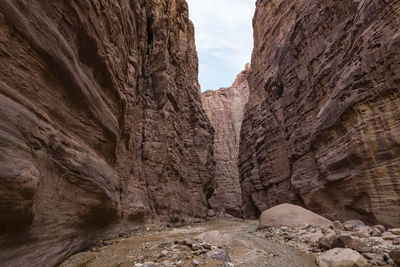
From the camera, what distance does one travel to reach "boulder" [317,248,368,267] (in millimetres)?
3938

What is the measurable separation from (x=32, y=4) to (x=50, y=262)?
5.50 m

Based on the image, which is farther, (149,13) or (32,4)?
(149,13)

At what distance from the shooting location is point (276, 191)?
62.6 ft

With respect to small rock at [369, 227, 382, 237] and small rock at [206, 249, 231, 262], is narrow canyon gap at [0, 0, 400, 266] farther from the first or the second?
small rock at [206, 249, 231, 262]

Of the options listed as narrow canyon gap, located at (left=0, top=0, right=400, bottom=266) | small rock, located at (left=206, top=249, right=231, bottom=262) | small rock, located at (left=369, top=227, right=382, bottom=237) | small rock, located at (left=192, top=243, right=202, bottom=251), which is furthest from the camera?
small rock, located at (left=369, top=227, right=382, bottom=237)

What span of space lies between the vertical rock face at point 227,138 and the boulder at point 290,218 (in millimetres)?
26841

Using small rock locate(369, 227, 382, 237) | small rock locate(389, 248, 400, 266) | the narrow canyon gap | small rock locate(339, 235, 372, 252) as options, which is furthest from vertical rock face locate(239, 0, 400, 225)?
small rock locate(389, 248, 400, 266)

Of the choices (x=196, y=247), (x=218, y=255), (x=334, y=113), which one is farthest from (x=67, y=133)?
(x=334, y=113)

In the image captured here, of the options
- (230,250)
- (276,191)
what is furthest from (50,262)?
(276,191)

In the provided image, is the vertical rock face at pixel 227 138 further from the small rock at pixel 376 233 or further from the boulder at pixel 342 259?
the boulder at pixel 342 259

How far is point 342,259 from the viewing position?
13.2 feet

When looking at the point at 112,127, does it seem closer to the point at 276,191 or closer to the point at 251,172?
the point at 276,191

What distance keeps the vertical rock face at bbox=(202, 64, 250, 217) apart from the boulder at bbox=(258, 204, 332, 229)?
26841mm

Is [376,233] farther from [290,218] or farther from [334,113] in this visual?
[334,113]
